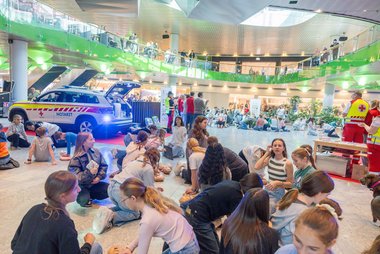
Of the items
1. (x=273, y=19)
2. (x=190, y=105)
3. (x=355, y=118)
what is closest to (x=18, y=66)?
(x=190, y=105)

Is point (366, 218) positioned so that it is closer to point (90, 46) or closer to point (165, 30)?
point (90, 46)

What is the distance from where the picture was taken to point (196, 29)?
2064 cm

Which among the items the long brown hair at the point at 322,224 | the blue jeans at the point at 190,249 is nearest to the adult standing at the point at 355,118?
the blue jeans at the point at 190,249

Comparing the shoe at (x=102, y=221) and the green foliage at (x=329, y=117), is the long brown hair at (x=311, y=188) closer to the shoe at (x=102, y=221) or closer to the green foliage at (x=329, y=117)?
the shoe at (x=102, y=221)

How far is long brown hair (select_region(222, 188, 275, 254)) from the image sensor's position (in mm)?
1774

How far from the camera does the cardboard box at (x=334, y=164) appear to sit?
6.46m

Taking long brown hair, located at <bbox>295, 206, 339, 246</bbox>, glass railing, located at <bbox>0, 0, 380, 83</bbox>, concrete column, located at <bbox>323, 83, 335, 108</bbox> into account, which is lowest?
long brown hair, located at <bbox>295, 206, 339, 246</bbox>

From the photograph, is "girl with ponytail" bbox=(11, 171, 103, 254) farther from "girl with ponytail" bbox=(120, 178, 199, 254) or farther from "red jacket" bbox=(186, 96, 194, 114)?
"red jacket" bbox=(186, 96, 194, 114)

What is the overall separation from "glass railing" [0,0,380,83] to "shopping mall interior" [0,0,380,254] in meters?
0.06

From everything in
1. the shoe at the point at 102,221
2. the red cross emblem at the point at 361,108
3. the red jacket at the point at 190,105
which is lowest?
the shoe at the point at 102,221

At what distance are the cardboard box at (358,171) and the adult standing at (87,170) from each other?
17.8 ft

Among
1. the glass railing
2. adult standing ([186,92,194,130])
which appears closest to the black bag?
adult standing ([186,92,194,130])

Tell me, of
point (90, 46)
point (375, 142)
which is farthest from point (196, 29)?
point (375, 142)

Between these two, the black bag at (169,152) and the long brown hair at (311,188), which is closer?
the long brown hair at (311,188)
